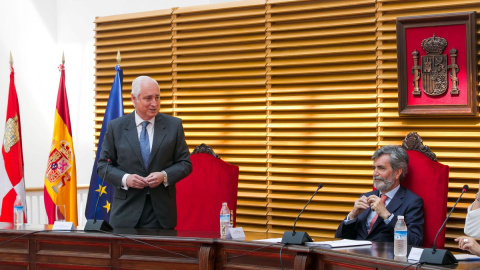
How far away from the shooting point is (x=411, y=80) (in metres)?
5.04

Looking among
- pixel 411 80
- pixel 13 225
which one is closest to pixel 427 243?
A: pixel 411 80

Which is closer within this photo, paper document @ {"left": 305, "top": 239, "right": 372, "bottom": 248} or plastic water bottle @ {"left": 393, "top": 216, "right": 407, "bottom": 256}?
plastic water bottle @ {"left": 393, "top": 216, "right": 407, "bottom": 256}

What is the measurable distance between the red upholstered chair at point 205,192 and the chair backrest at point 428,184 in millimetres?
1249

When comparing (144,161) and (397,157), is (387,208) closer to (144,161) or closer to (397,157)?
(397,157)

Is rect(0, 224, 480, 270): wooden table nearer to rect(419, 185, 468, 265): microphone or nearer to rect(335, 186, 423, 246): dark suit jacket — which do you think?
rect(419, 185, 468, 265): microphone

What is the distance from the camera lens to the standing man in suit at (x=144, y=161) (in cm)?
412

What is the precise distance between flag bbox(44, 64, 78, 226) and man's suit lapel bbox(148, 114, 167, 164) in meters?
2.12

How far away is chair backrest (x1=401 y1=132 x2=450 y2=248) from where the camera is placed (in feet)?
13.4

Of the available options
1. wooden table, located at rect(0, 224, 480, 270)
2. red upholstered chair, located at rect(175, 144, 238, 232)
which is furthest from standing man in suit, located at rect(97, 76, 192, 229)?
red upholstered chair, located at rect(175, 144, 238, 232)

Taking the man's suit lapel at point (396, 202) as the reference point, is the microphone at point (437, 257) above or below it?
below

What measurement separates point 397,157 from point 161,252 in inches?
60.7

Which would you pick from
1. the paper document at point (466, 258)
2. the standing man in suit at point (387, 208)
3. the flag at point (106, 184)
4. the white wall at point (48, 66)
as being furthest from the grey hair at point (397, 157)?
the white wall at point (48, 66)

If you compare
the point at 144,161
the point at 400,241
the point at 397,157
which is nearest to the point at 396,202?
the point at 397,157

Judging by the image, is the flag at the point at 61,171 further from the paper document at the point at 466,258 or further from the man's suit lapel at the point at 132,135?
the paper document at the point at 466,258
